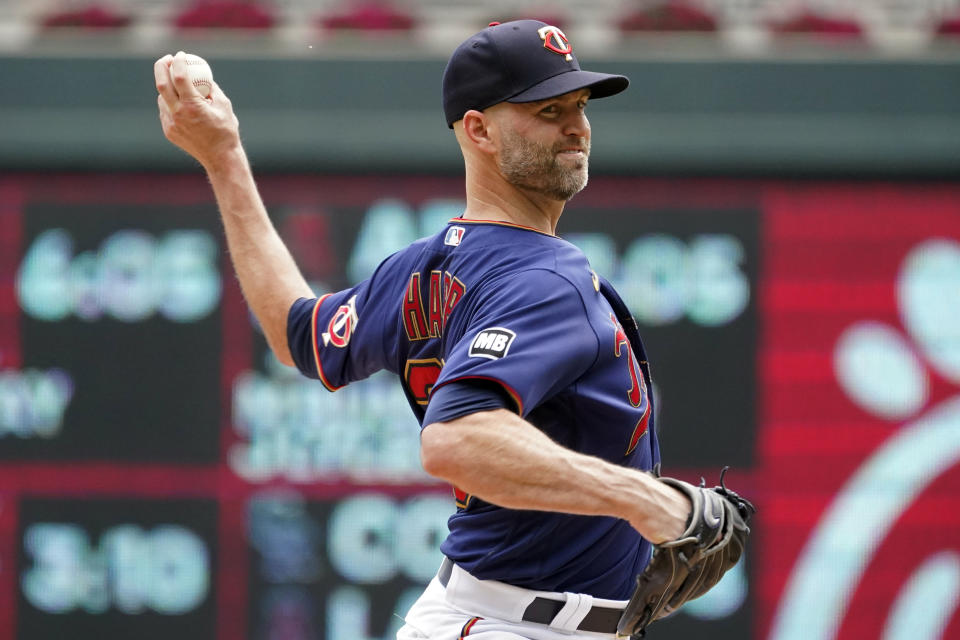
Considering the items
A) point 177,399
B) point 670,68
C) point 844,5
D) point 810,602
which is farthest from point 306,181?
point 844,5

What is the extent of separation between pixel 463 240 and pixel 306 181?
10.9 feet

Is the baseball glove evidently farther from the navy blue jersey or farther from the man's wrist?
the man's wrist

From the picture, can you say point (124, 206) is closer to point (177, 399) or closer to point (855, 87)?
point (177, 399)

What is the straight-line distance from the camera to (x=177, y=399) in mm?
5535

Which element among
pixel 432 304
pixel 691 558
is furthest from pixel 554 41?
pixel 691 558

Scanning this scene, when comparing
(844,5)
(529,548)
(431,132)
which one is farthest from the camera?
(844,5)

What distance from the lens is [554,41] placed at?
2301mm

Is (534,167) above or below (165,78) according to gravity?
below

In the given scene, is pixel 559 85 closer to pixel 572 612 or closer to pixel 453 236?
pixel 453 236

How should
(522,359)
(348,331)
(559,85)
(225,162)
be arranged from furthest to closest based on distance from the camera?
(225,162) < (348,331) < (559,85) < (522,359)

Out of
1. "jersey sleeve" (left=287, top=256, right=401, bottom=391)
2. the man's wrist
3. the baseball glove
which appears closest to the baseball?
the man's wrist

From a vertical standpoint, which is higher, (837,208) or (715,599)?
(837,208)

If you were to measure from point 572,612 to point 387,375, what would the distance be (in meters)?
3.26

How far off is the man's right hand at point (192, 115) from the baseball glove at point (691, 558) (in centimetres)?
115
